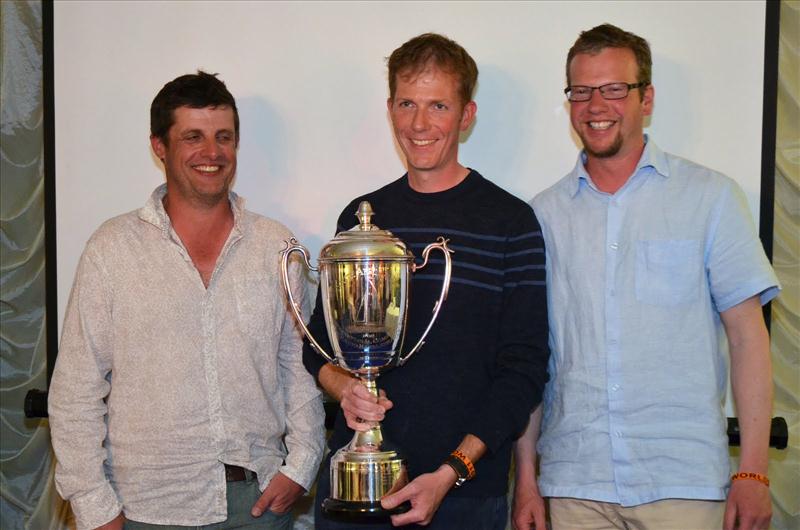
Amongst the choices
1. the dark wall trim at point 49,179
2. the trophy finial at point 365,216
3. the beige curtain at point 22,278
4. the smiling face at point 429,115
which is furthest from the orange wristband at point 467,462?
the beige curtain at point 22,278

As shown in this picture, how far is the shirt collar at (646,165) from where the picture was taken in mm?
2365

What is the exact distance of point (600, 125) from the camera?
237 cm

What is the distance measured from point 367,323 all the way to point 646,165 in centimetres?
79

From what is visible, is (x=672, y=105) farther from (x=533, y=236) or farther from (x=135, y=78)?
(x=135, y=78)

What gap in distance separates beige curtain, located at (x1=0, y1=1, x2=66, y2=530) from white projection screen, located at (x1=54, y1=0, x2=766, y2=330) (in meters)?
0.25

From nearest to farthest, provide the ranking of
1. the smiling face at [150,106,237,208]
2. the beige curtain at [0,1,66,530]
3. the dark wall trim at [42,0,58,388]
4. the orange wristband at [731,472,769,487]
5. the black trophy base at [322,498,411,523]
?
the black trophy base at [322,498,411,523] → the orange wristband at [731,472,769,487] → the smiling face at [150,106,237,208] → the dark wall trim at [42,0,58,388] → the beige curtain at [0,1,66,530]

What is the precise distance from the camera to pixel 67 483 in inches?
96.7

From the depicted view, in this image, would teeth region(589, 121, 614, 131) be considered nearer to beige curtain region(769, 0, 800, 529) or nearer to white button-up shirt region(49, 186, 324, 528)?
beige curtain region(769, 0, 800, 529)

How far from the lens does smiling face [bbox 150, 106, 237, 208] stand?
8.39 feet

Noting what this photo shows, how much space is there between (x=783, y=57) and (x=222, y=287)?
1757 millimetres

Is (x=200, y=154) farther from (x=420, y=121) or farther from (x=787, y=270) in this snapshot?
(x=787, y=270)

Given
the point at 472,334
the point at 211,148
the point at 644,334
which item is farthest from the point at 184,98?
the point at 644,334

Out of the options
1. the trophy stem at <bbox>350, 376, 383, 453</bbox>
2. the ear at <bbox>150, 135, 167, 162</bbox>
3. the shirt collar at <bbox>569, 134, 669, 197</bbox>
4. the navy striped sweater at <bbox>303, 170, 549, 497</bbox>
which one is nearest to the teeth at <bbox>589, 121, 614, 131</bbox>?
the shirt collar at <bbox>569, 134, 669, 197</bbox>

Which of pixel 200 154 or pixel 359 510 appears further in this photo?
pixel 200 154
